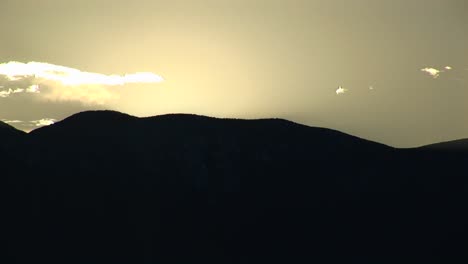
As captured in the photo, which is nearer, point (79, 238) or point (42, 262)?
point (42, 262)

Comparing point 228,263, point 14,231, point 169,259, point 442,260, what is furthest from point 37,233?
point 442,260

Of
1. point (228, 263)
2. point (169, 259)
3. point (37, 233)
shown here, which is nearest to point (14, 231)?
point (37, 233)

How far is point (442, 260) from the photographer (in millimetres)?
199625

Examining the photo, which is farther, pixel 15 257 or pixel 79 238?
pixel 79 238

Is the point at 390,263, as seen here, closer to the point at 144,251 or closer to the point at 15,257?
Result: the point at 144,251

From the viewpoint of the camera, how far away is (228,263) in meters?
200

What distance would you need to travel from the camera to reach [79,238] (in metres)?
199

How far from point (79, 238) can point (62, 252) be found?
7950 mm

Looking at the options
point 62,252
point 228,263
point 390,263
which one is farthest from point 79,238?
point 390,263

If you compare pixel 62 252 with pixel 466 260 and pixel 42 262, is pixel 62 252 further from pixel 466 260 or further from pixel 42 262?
pixel 466 260

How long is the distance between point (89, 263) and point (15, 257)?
Answer: 17.6 metres

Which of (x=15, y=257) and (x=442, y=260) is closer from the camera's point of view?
(x=15, y=257)

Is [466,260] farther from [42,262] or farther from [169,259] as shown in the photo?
[42,262]

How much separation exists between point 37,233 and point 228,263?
49.3 meters
